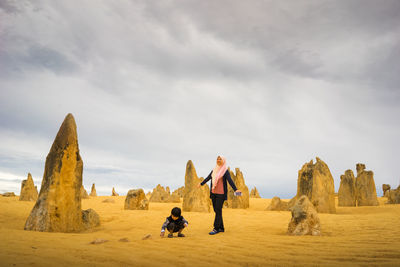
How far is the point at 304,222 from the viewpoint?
6047 millimetres

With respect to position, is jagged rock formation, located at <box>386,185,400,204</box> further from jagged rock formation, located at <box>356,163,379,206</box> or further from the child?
the child

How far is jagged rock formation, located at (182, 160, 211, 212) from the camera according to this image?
13.6m

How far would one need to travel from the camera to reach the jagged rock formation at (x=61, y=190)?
6.32m

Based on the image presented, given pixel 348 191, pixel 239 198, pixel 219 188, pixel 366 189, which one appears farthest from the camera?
pixel 366 189

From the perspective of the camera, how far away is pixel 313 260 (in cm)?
363

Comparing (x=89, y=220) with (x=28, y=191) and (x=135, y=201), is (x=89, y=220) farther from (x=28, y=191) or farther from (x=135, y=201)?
(x=28, y=191)

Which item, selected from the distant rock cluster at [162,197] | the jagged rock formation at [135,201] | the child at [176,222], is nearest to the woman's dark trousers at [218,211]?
the child at [176,222]

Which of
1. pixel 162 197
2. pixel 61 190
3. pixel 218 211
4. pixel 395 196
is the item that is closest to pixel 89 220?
pixel 61 190

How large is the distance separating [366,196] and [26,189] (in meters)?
22.1

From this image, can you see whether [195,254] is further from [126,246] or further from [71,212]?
[71,212]

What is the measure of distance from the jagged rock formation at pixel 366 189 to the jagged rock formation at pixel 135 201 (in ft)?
48.5

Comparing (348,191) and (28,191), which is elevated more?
(348,191)

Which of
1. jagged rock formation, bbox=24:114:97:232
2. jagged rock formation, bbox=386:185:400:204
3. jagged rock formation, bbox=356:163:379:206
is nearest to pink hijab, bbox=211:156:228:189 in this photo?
jagged rock formation, bbox=24:114:97:232

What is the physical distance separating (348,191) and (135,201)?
14.3 meters
